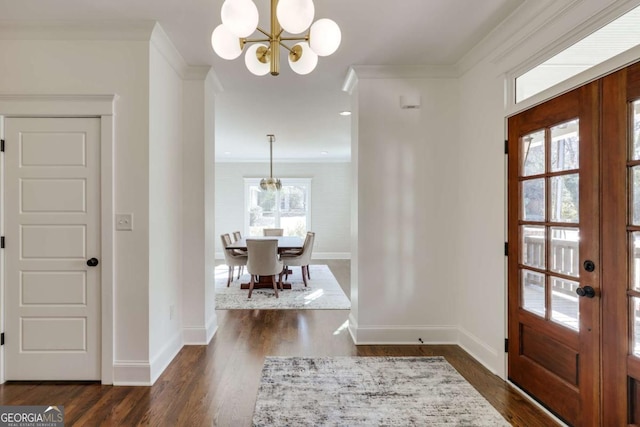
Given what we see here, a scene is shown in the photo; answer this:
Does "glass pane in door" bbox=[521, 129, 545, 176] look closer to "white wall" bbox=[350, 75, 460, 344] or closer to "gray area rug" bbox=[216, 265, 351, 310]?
"white wall" bbox=[350, 75, 460, 344]

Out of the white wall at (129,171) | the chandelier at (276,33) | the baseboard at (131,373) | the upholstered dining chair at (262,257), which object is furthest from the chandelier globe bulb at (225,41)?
the upholstered dining chair at (262,257)

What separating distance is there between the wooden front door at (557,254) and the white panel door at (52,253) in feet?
10.5

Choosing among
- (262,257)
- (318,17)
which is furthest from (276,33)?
(262,257)

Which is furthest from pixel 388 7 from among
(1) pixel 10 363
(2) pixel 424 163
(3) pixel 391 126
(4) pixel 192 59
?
(1) pixel 10 363

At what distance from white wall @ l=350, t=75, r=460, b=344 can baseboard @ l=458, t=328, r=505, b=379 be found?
0.14 m

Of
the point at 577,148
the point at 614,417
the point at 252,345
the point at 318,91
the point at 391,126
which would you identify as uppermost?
the point at 318,91

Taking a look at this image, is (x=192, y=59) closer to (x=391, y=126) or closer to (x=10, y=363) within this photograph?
(x=391, y=126)

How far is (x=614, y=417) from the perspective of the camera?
174 centimetres

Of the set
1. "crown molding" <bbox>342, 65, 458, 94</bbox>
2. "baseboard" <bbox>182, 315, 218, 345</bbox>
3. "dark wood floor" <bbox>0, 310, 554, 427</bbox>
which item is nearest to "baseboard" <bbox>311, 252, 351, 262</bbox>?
"dark wood floor" <bbox>0, 310, 554, 427</bbox>

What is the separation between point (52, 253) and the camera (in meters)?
2.53

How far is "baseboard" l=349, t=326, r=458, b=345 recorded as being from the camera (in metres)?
3.32

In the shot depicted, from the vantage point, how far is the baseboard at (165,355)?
2605 millimetres

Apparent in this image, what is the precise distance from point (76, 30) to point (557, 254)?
148 inches

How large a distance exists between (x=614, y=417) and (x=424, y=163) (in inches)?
90.2
